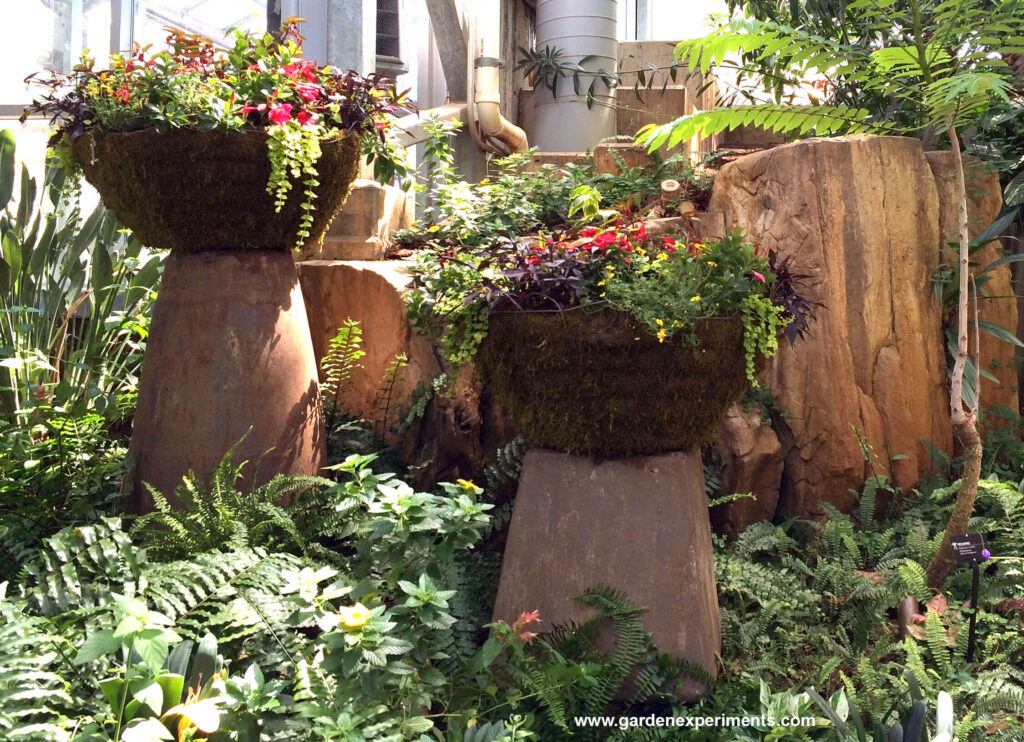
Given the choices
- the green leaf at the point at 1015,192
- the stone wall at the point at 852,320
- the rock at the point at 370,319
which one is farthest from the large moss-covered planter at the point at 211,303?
the green leaf at the point at 1015,192

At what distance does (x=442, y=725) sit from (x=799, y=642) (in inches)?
50.5

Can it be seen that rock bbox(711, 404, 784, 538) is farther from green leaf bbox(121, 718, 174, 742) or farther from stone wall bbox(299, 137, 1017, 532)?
green leaf bbox(121, 718, 174, 742)

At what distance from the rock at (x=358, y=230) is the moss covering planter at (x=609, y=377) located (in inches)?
64.3

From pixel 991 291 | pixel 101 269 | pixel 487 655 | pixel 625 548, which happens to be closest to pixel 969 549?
pixel 625 548

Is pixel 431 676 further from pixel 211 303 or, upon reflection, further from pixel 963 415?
pixel 963 415

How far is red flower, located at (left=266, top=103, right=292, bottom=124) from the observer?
3.15m

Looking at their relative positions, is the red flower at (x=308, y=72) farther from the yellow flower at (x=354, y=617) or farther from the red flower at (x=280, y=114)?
the yellow flower at (x=354, y=617)

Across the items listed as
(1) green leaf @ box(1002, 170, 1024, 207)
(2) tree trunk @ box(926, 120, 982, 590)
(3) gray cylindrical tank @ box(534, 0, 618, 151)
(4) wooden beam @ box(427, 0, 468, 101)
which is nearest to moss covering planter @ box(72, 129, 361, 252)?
(2) tree trunk @ box(926, 120, 982, 590)

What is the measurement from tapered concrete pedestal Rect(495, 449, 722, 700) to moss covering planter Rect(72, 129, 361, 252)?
142 cm

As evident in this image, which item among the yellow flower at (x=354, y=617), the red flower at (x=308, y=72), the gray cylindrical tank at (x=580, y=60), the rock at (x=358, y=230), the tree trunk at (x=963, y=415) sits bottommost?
the yellow flower at (x=354, y=617)

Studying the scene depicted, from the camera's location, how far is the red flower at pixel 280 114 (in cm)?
315

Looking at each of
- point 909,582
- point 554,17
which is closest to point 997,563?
point 909,582

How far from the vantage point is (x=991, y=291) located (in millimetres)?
4316

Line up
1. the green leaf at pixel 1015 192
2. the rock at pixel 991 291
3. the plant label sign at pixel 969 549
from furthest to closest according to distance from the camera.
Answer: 1. the green leaf at pixel 1015 192
2. the rock at pixel 991 291
3. the plant label sign at pixel 969 549
